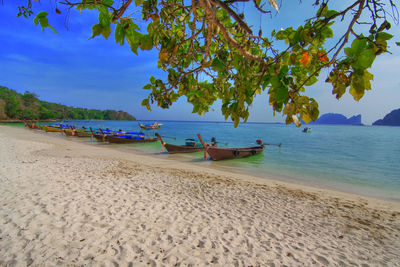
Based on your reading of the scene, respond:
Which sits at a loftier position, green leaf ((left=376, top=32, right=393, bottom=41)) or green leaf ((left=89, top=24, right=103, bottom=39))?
green leaf ((left=89, top=24, right=103, bottom=39))

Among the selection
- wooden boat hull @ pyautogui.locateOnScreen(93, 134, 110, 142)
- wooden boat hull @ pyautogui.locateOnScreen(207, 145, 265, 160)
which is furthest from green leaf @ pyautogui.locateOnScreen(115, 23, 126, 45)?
wooden boat hull @ pyautogui.locateOnScreen(93, 134, 110, 142)

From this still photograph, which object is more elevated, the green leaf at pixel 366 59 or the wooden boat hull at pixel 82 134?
the green leaf at pixel 366 59

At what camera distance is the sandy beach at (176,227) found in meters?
2.92

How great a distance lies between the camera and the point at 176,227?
12.4ft

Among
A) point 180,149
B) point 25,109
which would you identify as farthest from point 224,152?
point 25,109

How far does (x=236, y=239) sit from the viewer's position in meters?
3.49

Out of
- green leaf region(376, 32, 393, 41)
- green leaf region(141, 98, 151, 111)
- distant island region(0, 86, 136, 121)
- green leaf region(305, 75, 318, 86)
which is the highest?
distant island region(0, 86, 136, 121)

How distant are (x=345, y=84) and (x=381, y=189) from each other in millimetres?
12484

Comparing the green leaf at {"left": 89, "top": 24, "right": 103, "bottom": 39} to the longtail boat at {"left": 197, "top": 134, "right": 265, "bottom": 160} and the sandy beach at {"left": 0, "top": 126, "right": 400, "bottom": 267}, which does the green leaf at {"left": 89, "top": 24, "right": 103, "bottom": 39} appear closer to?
the sandy beach at {"left": 0, "top": 126, "right": 400, "bottom": 267}

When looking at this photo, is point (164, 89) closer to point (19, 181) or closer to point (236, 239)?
point (236, 239)

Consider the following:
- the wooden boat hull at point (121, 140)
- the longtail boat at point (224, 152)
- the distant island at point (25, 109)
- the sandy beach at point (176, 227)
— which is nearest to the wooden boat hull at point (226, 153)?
the longtail boat at point (224, 152)

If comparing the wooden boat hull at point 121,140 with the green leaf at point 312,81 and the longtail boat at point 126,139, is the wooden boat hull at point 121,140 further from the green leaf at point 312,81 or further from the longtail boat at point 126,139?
the green leaf at point 312,81

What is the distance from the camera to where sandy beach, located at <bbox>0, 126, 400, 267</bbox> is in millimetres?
2922

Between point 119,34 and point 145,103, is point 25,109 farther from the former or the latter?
point 119,34
